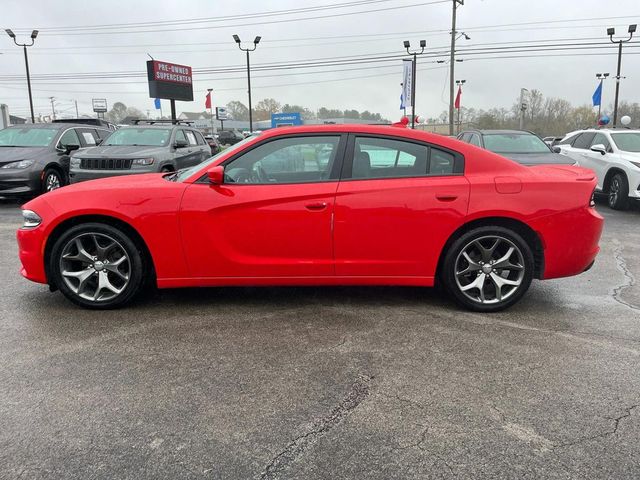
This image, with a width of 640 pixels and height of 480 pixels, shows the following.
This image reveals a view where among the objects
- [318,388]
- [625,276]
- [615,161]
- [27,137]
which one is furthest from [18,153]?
[615,161]

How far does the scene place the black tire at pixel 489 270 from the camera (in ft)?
13.2

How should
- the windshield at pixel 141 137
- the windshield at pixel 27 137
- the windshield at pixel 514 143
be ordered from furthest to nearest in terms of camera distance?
the windshield at pixel 27 137 < the windshield at pixel 141 137 < the windshield at pixel 514 143

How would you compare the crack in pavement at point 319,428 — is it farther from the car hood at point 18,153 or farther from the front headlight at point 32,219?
the car hood at point 18,153

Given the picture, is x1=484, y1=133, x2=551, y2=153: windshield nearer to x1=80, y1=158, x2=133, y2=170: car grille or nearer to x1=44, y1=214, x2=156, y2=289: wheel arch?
x1=80, y1=158, x2=133, y2=170: car grille

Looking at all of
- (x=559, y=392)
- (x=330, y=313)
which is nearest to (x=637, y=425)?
(x=559, y=392)

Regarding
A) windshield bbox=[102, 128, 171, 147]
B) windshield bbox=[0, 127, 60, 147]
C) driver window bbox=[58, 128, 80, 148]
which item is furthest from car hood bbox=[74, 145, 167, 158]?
windshield bbox=[0, 127, 60, 147]

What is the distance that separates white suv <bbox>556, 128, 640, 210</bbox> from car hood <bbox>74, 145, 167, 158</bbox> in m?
8.85

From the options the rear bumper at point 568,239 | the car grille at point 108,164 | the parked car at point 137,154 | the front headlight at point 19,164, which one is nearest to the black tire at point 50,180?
the front headlight at point 19,164

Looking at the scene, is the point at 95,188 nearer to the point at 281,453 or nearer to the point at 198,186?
the point at 198,186

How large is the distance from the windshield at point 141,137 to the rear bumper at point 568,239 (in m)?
8.27

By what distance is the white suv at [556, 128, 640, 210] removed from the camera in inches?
368

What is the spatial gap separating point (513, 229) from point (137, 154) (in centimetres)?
757

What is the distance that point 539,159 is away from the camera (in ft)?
30.0

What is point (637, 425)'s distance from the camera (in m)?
2.56
